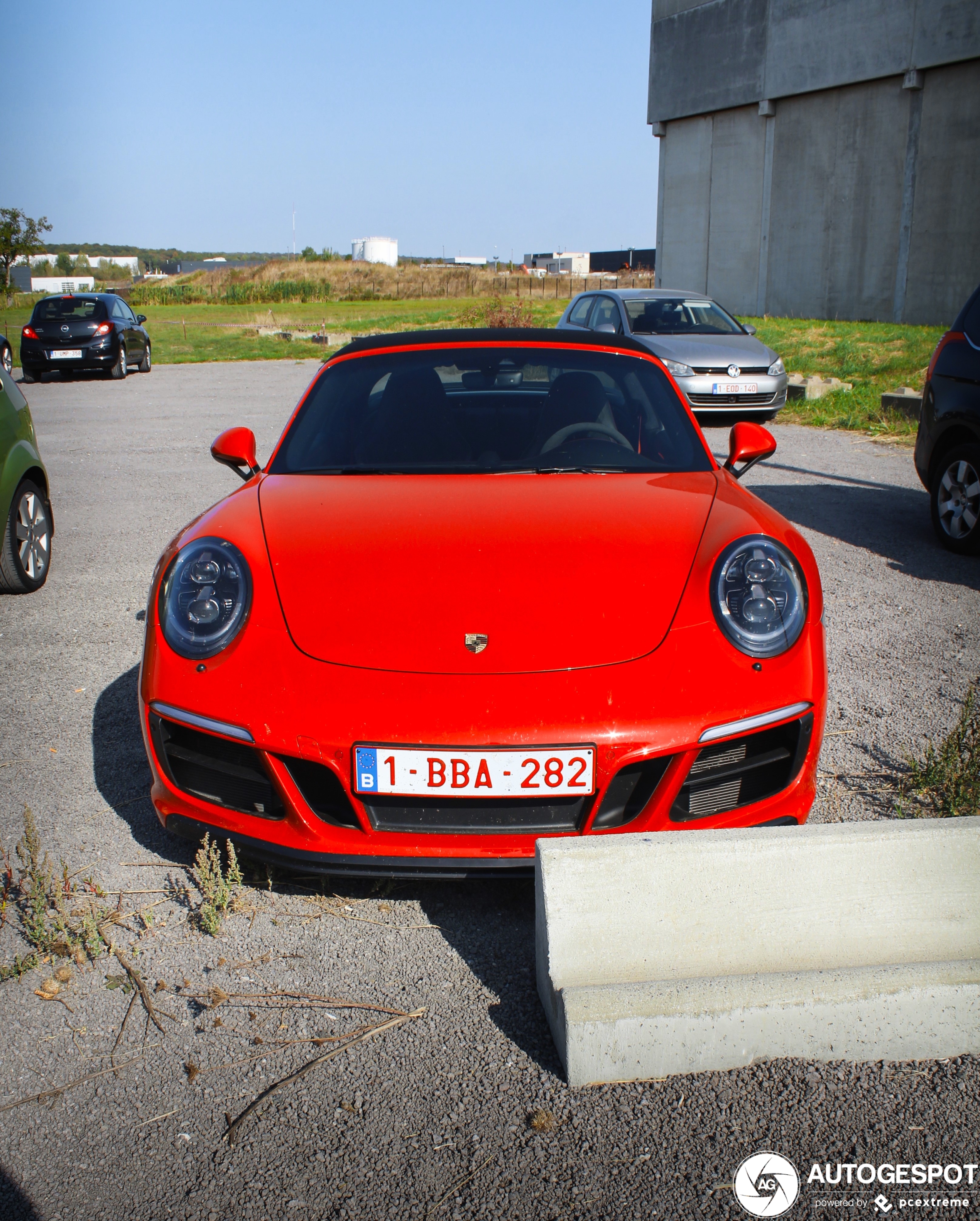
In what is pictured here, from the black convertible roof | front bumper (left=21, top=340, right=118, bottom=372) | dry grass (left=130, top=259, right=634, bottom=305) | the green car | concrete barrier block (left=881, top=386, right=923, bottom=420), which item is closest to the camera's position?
the black convertible roof

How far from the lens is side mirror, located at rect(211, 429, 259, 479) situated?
3.44m

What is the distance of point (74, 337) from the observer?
1744 cm

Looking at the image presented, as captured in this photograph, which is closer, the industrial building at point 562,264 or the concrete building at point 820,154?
the concrete building at point 820,154

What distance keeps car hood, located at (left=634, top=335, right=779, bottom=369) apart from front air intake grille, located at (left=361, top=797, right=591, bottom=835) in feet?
30.5

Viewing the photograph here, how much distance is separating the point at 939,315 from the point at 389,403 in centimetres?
2446

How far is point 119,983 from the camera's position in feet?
7.25

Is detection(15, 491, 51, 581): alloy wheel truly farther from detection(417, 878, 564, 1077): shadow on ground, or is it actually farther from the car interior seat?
detection(417, 878, 564, 1077): shadow on ground

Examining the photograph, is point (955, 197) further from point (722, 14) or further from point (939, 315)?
point (722, 14)

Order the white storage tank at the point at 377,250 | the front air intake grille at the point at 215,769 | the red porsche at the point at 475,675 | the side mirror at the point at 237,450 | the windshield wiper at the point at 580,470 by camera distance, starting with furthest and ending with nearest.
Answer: the white storage tank at the point at 377,250 → the side mirror at the point at 237,450 → the windshield wiper at the point at 580,470 → the front air intake grille at the point at 215,769 → the red porsche at the point at 475,675

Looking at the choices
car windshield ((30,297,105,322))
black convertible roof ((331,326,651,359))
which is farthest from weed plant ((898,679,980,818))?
car windshield ((30,297,105,322))

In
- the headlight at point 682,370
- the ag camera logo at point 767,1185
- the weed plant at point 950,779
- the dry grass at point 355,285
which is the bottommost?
the ag camera logo at point 767,1185

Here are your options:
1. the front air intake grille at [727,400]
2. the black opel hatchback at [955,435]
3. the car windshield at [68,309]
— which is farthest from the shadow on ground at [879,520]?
the car windshield at [68,309]

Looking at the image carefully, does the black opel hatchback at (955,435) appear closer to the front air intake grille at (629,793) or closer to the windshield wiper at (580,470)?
the windshield wiper at (580,470)

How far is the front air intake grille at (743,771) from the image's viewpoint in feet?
7.32
